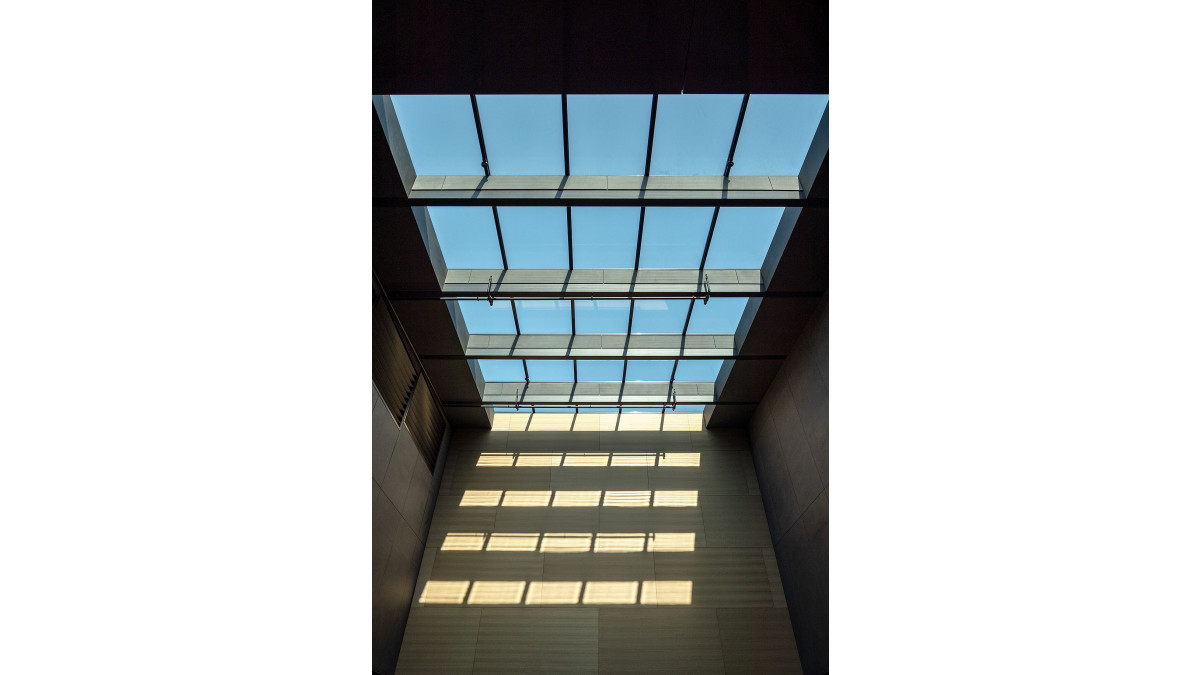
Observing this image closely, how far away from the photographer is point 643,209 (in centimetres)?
1644

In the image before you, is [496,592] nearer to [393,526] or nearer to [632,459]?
[393,526]

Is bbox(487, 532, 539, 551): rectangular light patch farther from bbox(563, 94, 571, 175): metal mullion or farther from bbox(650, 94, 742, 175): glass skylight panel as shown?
bbox(650, 94, 742, 175): glass skylight panel

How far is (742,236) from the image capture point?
17547 mm

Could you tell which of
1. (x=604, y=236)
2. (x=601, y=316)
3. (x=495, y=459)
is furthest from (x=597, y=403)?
(x=604, y=236)

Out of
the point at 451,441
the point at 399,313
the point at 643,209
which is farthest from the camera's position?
the point at 451,441

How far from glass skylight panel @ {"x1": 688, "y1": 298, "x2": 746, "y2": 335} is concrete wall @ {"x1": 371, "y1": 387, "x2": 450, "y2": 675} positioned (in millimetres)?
9402

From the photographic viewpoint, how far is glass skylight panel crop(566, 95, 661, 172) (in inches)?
Answer: 527

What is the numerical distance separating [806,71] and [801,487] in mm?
14651

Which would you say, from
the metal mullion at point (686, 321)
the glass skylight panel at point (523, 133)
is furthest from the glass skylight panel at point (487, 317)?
the glass skylight panel at point (523, 133)

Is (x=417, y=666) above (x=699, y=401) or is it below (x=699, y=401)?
below

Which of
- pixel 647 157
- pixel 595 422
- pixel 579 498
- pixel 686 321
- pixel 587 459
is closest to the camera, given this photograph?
pixel 647 157

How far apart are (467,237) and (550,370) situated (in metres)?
9.12

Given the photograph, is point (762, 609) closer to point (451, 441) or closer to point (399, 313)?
point (451, 441)
